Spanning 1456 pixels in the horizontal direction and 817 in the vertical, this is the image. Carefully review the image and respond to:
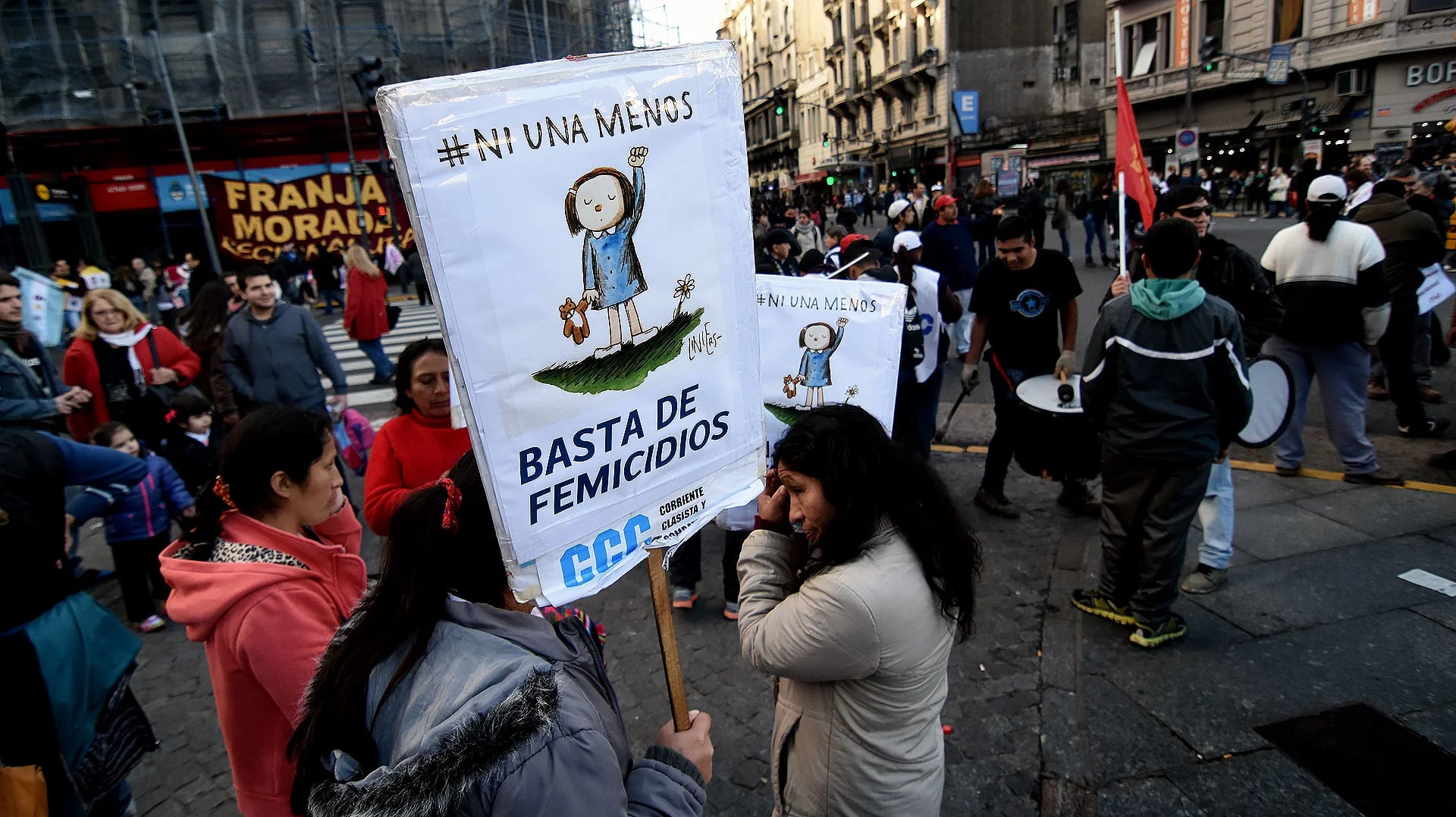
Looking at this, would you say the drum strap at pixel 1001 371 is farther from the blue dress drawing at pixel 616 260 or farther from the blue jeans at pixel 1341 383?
the blue dress drawing at pixel 616 260

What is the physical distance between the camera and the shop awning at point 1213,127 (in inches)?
1319

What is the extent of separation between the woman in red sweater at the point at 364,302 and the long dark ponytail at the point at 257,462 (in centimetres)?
681

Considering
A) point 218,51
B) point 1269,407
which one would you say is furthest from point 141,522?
point 218,51

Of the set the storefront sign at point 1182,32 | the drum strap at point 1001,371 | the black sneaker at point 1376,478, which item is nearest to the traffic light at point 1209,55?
the storefront sign at point 1182,32

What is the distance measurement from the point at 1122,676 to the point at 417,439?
323 centimetres

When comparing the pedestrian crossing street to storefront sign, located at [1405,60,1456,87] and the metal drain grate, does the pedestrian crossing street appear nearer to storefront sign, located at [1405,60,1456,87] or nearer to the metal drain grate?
the metal drain grate

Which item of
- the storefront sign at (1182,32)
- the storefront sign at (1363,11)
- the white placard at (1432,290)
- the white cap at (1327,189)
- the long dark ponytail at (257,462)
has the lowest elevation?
the white placard at (1432,290)

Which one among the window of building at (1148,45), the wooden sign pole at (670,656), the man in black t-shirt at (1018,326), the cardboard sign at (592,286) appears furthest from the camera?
the window of building at (1148,45)

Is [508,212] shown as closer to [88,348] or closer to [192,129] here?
[88,348]

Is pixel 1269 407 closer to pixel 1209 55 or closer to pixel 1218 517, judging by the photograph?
pixel 1218 517

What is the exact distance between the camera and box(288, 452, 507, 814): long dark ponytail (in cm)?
136

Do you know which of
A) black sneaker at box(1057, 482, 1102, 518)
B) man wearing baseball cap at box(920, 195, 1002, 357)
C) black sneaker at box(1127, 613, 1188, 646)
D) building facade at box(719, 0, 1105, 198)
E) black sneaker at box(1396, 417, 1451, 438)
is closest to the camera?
black sneaker at box(1127, 613, 1188, 646)

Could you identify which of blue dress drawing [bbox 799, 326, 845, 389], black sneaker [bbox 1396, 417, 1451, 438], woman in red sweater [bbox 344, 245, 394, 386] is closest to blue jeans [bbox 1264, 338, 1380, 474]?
black sneaker [bbox 1396, 417, 1451, 438]

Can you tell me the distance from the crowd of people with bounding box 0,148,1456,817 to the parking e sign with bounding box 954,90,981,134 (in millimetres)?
38709
